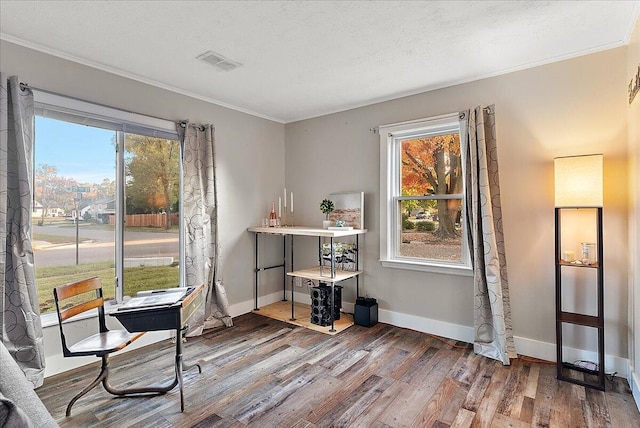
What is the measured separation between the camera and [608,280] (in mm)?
2607

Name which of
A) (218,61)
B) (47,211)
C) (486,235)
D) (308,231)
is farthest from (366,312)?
(47,211)

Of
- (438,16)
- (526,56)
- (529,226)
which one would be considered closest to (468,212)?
(529,226)

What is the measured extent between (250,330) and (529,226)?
2865mm

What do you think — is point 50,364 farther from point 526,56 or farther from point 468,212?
point 526,56

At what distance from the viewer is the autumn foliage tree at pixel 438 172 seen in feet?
11.3

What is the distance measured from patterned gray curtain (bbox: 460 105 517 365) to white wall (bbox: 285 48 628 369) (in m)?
0.10

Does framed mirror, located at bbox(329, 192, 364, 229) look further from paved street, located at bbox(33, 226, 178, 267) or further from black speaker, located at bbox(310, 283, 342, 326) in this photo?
A: paved street, located at bbox(33, 226, 178, 267)

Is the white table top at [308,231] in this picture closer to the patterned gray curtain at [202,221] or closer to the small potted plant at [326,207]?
the small potted plant at [326,207]

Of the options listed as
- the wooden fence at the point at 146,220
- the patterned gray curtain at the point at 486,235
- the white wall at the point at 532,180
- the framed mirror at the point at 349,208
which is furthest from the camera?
the framed mirror at the point at 349,208

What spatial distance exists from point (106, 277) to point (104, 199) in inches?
27.6

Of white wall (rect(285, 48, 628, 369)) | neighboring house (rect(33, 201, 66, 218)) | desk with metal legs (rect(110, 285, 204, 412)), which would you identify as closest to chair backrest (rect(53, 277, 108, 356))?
desk with metal legs (rect(110, 285, 204, 412))

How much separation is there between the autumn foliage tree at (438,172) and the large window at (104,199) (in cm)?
247

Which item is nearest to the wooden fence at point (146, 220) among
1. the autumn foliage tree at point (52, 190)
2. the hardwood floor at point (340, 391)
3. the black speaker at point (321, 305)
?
the autumn foliage tree at point (52, 190)

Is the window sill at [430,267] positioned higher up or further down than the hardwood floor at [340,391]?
higher up
